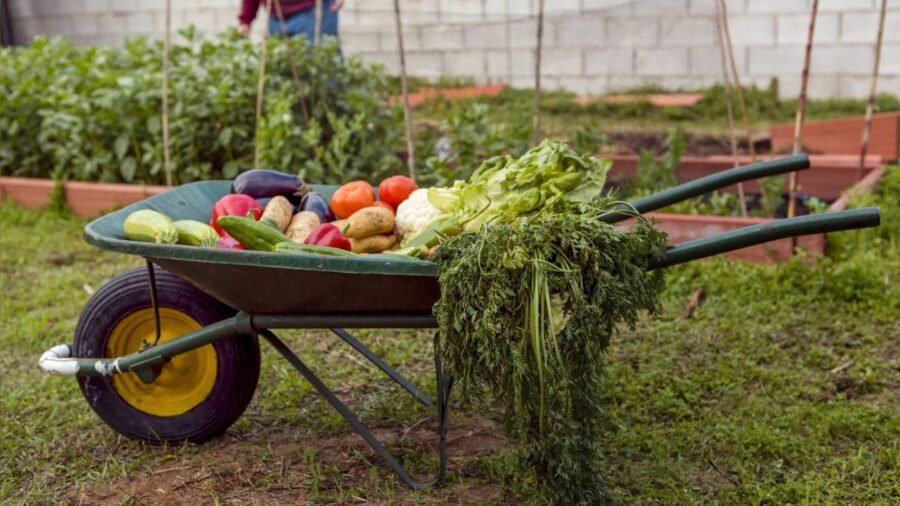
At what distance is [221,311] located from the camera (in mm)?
3045

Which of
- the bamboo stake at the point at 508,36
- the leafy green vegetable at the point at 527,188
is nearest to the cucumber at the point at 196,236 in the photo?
the leafy green vegetable at the point at 527,188

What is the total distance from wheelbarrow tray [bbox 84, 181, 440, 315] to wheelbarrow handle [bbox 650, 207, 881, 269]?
0.67 metres

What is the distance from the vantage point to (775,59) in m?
8.30

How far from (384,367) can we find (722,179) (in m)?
1.28

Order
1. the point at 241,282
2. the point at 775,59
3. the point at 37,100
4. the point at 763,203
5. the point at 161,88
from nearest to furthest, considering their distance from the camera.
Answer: the point at 241,282
the point at 763,203
the point at 161,88
the point at 37,100
the point at 775,59

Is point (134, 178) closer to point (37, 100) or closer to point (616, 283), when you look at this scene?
point (37, 100)

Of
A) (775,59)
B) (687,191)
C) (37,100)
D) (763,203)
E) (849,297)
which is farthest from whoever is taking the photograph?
(775,59)

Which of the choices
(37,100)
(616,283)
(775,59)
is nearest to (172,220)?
(616,283)

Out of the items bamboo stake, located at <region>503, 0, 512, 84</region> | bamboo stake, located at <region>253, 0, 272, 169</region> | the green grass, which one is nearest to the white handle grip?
the green grass

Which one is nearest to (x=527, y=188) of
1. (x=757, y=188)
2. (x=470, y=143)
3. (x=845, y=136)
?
(x=470, y=143)

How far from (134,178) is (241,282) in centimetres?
406

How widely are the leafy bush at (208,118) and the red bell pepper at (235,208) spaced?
2.39 metres

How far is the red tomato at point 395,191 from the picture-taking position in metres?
3.06

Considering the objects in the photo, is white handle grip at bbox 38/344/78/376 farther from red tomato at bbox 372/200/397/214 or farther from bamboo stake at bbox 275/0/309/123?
bamboo stake at bbox 275/0/309/123
